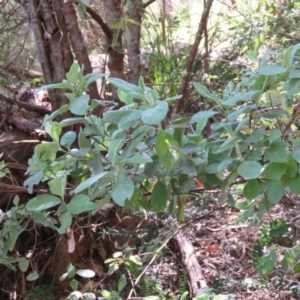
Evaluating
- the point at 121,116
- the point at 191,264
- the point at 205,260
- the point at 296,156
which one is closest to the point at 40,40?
the point at 191,264

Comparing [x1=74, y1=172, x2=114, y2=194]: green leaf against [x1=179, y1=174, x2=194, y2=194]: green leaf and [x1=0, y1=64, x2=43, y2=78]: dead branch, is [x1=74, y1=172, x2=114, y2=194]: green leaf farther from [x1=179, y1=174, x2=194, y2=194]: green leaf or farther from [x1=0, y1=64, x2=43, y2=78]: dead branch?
[x1=0, y1=64, x2=43, y2=78]: dead branch

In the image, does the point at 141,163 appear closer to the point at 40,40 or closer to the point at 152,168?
the point at 152,168

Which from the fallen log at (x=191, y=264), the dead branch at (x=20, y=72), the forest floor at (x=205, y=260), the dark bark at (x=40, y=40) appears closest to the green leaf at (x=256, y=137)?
the forest floor at (x=205, y=260)

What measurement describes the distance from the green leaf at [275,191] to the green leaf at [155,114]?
0.22 m

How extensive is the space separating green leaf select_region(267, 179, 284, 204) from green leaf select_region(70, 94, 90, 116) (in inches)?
11.8

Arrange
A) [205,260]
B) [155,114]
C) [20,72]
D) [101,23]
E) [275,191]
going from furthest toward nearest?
[20,72] → [205,260] → [101,23] → [275,191] → [155,114]

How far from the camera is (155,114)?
615 millimetres

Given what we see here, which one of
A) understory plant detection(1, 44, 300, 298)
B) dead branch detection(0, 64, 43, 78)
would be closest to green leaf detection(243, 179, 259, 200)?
understory plant detection(1, 44, 300, 298)

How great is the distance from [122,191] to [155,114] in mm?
114

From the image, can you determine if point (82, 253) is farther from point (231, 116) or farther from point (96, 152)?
point (231, 116)

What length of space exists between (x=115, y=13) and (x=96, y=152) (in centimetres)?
135

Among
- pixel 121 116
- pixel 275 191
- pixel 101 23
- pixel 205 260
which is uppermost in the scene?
pixel 101 23

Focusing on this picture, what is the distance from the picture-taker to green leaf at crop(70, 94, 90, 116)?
698 millimetres

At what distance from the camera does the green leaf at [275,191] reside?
2.36ft
